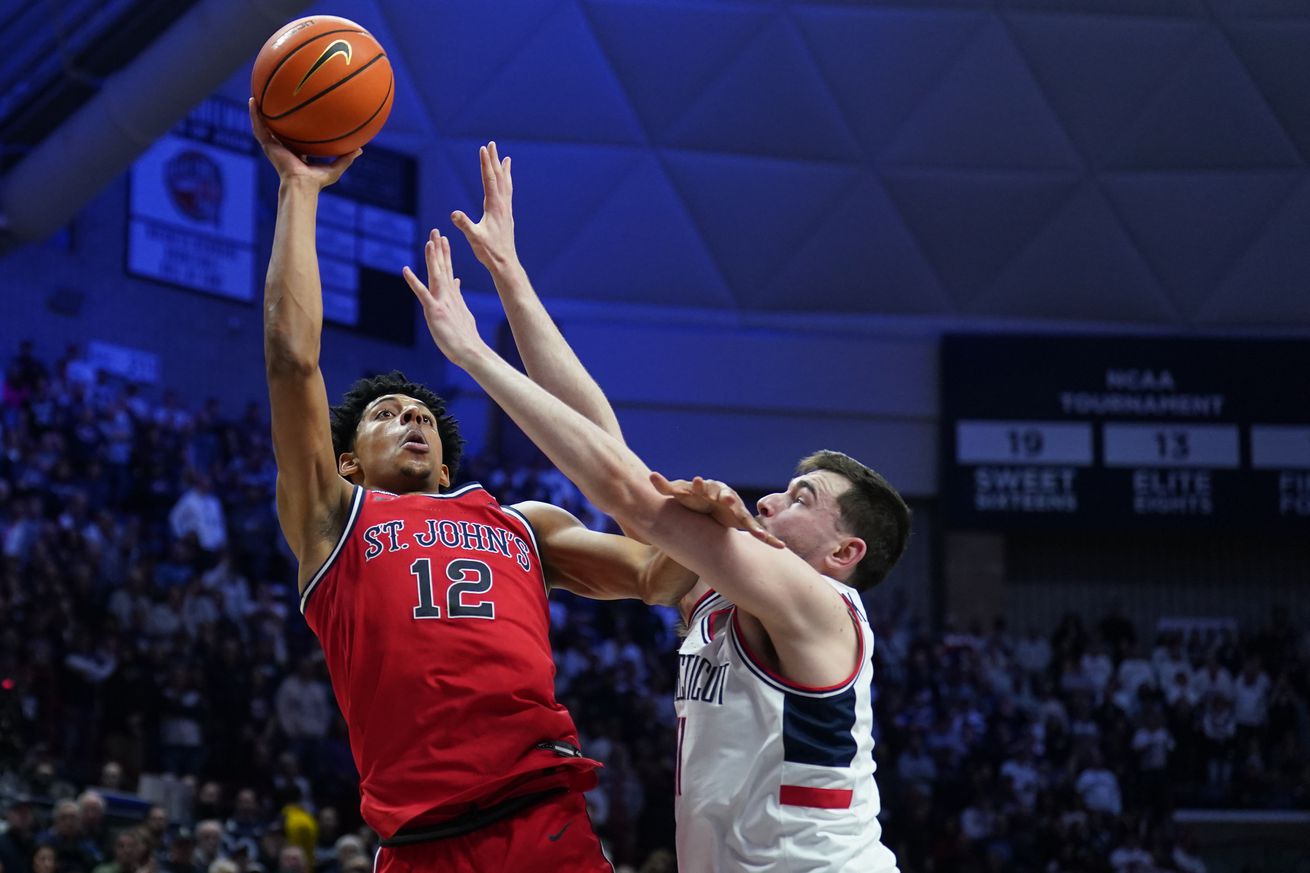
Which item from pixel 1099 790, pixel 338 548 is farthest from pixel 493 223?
pixel 1099 790

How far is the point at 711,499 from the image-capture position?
3648mm

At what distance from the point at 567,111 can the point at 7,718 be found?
16.1 m

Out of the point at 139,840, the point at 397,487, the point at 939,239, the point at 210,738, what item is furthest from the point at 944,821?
the point at 397,487

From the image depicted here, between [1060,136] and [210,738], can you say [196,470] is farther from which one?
[1060,136]

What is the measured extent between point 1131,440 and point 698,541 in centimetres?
2040

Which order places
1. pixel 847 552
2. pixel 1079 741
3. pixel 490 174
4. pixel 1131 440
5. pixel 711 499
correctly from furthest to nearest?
pixel 1131 440, pixel 1079 741, pixel 490 174, pixel 847 552, pixel 711 499

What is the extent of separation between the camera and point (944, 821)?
1630cm

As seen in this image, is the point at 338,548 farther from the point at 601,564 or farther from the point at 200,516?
the point at 200,516

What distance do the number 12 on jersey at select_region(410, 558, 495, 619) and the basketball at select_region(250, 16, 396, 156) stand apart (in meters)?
1.28

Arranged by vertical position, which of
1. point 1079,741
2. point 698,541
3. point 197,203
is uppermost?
point 197,203

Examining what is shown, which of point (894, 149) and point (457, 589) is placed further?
point (894, 149)

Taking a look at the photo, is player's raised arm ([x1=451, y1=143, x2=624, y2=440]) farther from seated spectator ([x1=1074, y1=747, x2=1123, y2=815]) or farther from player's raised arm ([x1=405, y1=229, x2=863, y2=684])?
seated spectator ([x1=1074, y1=747, x2=1123, y2=815])

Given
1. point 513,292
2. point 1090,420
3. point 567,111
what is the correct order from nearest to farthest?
point 513,292, point 1090,420, point 567,111

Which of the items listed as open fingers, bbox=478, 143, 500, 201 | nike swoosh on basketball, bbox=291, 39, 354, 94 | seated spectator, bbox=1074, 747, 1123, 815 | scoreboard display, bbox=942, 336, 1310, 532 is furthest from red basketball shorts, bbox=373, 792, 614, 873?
scoreboard display, bbox=942, 336, 1310, 532
